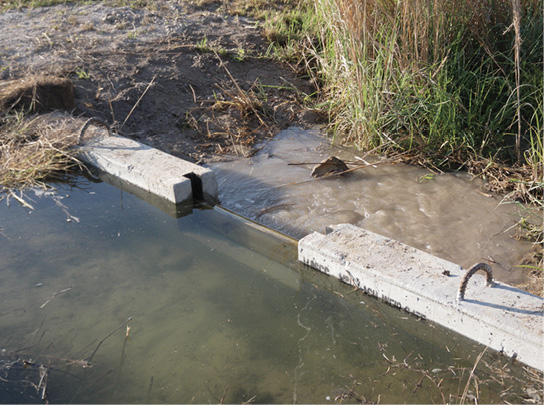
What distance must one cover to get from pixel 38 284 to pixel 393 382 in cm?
206

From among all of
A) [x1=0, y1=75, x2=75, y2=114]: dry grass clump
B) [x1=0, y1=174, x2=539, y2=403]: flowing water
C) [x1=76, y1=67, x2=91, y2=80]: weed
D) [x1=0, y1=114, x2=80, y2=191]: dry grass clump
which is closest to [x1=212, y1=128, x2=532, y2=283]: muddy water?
[x1=0, y1=174, x2=539, y2=403]: flowing water

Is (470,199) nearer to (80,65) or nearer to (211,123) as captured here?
(211,123)

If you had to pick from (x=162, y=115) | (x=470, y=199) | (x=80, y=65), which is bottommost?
(x=470, y=199)

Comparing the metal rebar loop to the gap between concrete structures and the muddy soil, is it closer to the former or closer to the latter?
the gap between concrete structures

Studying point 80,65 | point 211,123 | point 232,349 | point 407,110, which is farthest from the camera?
point 80,65

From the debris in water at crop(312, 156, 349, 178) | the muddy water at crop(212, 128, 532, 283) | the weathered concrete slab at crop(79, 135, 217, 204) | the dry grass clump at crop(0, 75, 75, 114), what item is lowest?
the muddy water at crop(212, 128, 532, 283)

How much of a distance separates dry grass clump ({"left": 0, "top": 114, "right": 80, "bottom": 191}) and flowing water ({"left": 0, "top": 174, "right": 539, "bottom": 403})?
67 centimetres

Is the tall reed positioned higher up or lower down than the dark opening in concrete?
higher up

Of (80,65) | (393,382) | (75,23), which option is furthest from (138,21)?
(393,382)

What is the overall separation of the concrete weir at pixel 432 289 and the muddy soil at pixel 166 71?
1984mm

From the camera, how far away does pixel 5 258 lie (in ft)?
11.1

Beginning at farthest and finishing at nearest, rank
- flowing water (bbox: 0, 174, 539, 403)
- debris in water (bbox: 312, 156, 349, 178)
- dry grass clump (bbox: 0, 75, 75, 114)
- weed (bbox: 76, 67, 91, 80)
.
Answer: weed (bbox: 76, 67, 91, 80)
dry grass clump (bbox: 0, 75, 75, 114)
debris in water (bbox: 312, 156, 349, 178)
flowing water (bbox: 0, 174, 539, 403)

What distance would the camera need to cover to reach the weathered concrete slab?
390 centimetres

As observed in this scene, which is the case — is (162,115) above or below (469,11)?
below
